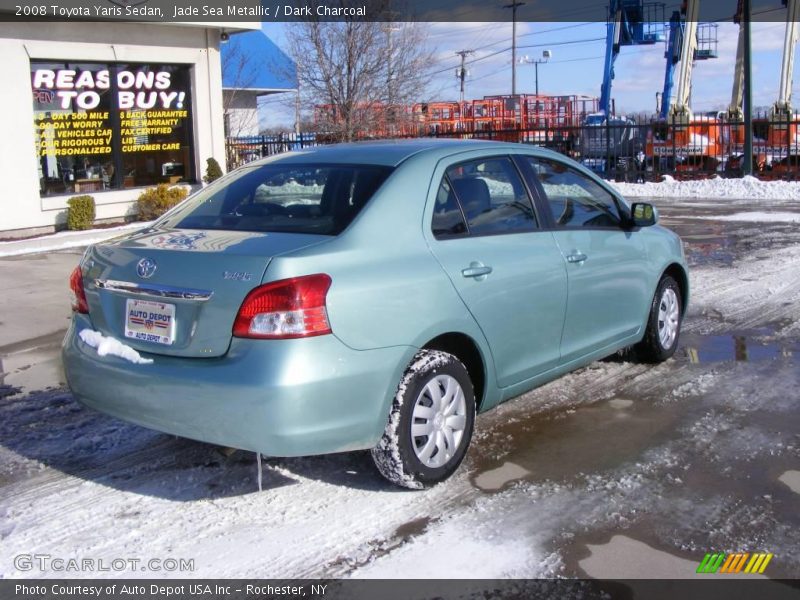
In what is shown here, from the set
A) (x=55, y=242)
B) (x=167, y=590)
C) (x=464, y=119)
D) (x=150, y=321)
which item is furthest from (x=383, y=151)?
(x=464, y=119)

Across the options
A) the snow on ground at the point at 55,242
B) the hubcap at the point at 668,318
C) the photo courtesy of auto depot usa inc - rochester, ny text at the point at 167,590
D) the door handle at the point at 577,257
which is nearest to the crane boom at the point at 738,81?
the snow on ground at the point at 55,242

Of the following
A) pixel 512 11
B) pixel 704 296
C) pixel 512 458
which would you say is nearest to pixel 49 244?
pixel 704 296

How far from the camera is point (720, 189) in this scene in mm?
20656

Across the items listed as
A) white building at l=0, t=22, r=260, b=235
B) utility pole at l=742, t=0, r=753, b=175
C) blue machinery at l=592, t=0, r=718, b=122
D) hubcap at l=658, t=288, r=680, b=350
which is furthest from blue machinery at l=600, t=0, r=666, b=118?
hubcap at l=658, t=288, r=680, b=350

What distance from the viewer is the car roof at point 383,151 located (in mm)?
4676

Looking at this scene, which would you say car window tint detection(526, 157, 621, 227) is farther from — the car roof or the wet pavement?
the wet pavement

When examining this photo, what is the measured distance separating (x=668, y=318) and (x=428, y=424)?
291 cm

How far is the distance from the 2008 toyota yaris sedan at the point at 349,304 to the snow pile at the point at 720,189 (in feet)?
51.7

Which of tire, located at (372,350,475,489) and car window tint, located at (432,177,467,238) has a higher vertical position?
car window tint, located at (432,177,467,238)

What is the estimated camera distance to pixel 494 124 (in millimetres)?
29859

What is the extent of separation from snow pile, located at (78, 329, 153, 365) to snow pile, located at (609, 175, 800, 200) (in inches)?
693

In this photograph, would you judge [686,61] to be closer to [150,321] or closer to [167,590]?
[150,321]

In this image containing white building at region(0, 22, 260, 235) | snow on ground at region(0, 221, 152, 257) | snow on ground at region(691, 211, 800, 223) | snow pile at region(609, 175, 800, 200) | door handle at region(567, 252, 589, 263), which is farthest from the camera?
snow pile at region(609, 175, 800, 200)

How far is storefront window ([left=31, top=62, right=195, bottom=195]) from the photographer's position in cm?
1445
